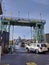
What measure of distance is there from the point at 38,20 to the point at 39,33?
317cm

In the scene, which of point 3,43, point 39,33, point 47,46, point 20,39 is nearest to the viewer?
point 3,43

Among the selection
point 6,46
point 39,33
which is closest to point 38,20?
point 39,33

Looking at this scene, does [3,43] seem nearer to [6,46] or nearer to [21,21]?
[6,46]

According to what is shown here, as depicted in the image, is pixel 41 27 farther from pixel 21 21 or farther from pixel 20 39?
pixel 20 39

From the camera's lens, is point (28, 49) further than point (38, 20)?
No

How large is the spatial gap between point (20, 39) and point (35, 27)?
623 centimetres

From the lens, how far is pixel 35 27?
24.2 m

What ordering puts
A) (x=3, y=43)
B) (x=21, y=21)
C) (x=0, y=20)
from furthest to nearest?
1. (x=21, y=21)
2. (x=0, y=20)
3. (x=3, y=43)

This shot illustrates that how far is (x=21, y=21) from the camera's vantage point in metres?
22.3

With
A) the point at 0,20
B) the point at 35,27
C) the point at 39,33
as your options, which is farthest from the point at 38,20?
the point at 0,20

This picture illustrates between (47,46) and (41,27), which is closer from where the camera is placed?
(47,46)

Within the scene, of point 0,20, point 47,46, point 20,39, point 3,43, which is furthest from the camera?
point 0,20

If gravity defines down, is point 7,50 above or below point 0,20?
below

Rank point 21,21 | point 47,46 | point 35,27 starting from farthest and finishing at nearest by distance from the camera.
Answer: point 35,27 → point 21,21 → point 47,46
